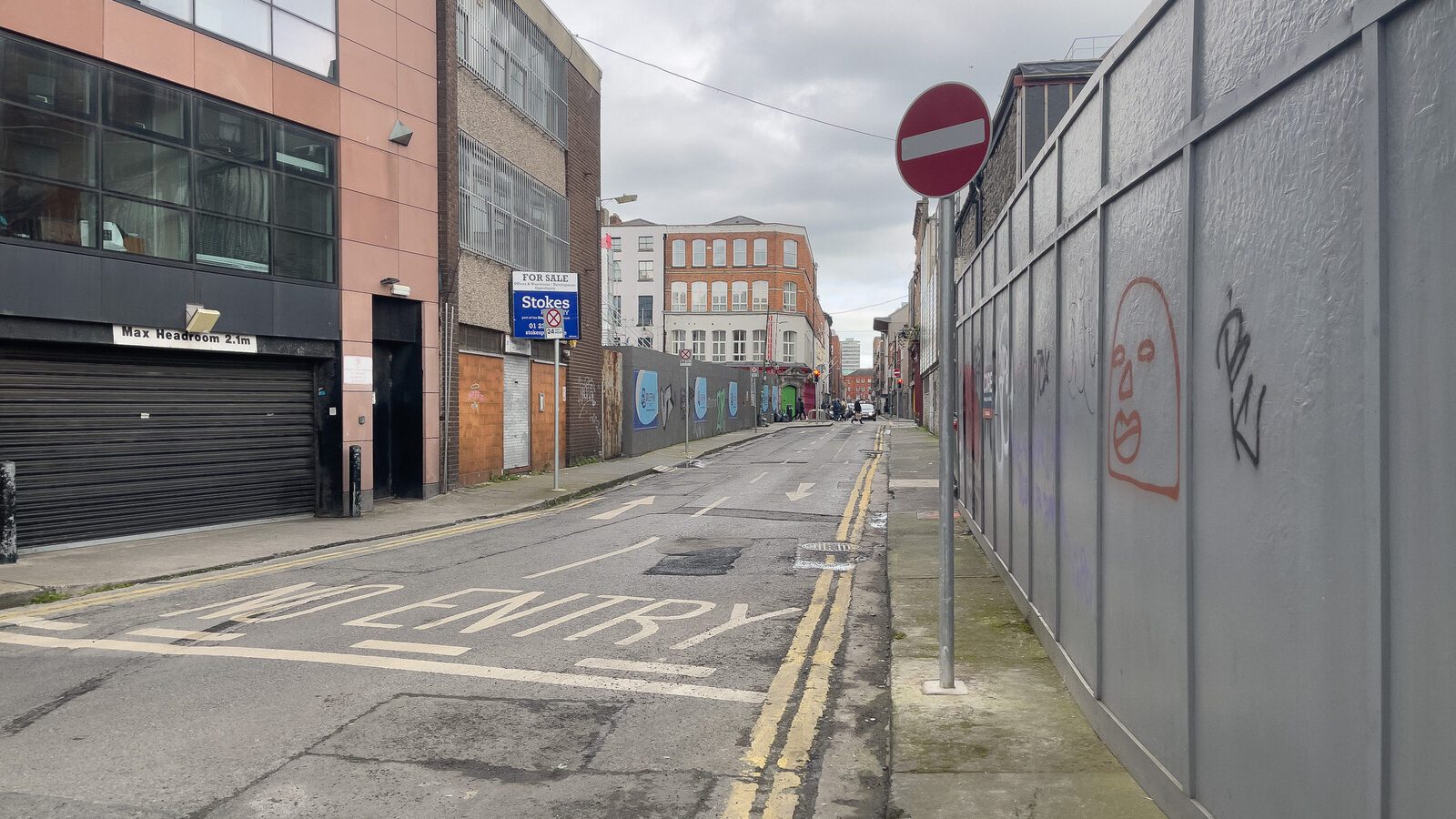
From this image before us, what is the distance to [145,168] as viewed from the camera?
11.9m

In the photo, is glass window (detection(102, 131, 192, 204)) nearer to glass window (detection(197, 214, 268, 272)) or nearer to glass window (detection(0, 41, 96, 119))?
glass window (detection(197, 214, 268, 272))

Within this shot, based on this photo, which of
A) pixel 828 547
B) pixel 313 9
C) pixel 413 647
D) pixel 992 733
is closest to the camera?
pixel 992 733

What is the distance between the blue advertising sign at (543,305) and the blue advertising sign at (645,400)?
9.26 m

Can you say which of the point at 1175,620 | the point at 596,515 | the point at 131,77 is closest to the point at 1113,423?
the point at 1175,620

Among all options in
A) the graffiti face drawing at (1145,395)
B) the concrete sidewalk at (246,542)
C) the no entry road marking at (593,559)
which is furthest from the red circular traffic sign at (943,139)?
the concrete sidewalk at (246,542)

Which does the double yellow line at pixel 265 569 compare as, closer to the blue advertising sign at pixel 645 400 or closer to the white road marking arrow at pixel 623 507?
the white road marking arrow at pixel 623 507

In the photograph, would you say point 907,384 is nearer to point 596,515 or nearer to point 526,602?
point 596,515

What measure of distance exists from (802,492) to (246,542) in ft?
31.5

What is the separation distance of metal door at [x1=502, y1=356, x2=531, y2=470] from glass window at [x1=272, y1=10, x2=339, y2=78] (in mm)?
7727

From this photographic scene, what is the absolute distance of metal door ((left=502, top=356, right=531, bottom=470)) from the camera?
21250 millimetres

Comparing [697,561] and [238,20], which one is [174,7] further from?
[697,561]

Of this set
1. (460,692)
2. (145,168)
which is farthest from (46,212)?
(460,692)

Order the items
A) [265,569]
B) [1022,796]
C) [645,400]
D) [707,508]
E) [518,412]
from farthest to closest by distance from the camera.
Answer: [645,400]
[518,412]
[707,508]
[265,569]
[1022,796]

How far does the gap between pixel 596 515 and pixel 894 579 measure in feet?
23.1
